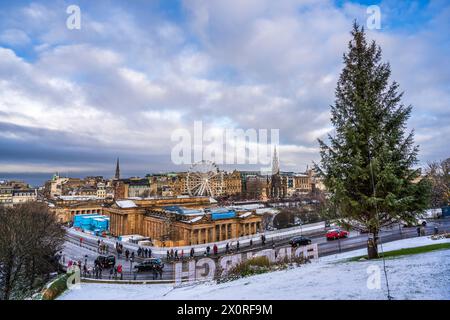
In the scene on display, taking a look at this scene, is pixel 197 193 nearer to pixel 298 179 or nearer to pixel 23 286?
pixel 23 286

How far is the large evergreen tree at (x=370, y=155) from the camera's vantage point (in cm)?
1291

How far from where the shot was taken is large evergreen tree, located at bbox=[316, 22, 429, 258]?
42.4 ft

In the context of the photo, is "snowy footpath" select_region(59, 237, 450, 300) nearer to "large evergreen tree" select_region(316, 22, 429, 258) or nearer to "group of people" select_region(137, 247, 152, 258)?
"large evergreen tree" select_region(316, 22, 429, 258)

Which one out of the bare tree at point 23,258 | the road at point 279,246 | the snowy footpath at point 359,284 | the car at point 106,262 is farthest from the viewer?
the car at point 106,262

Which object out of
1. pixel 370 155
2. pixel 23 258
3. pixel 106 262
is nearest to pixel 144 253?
pixel 106 262

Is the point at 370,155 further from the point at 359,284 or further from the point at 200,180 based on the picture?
the point at 200,180

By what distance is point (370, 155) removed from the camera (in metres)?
13.3

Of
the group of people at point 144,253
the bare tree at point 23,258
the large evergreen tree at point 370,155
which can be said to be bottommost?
the group of people at point 144,253

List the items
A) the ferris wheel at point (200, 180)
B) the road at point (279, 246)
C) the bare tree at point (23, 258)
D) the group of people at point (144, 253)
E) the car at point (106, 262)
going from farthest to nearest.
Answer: the ferris wheel at point (200, 180)
the group of people at point (144, 253)
the car at point (106, 262)
the road at point (279, 246)
the bare tree at point (23, 258)

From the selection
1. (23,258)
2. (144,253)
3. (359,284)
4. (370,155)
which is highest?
(370,155)

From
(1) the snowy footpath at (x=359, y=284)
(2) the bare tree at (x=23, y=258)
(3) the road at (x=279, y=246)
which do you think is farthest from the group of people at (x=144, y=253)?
(1) the snowy footpath at (x=359, y=284)

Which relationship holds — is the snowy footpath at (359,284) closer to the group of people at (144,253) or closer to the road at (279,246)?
the road at (279,246)

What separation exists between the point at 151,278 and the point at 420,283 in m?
17.4
